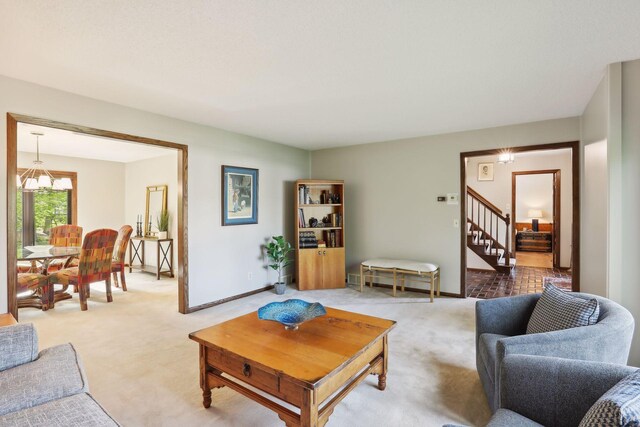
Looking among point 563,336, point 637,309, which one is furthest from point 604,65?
point 563,336

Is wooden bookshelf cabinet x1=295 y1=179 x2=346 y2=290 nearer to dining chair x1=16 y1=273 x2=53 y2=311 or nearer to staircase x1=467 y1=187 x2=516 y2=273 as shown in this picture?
staircase x1=467 y1=187 x2=516 y2=273

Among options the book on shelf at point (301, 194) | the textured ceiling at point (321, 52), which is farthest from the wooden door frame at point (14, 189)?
the book on shelf at point (301, 194)

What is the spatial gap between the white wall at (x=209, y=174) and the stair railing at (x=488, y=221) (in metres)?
3.80

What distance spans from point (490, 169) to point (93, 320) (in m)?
7.83

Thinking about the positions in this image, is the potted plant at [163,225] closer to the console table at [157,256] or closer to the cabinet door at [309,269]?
the console table at [157,256]

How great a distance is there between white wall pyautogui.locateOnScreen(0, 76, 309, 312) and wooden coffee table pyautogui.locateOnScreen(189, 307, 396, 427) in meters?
2.06

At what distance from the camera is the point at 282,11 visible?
1773mm

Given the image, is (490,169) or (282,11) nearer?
(282,11)

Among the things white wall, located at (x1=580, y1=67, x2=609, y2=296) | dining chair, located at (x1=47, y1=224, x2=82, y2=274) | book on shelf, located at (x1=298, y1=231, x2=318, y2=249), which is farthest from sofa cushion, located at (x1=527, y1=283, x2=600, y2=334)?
dining chair, located at (x1=47, y1=224, x2=82, y2=274)

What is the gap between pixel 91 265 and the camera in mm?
4328

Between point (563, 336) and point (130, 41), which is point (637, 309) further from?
point (130, 41)

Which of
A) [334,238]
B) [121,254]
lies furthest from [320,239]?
[121,254]

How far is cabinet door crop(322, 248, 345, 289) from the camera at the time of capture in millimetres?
5234

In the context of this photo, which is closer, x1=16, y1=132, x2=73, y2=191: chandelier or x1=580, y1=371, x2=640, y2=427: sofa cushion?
x1=580, y1=371, x2=640, y2=427: sofa cushion
